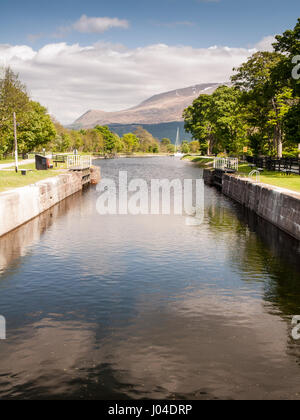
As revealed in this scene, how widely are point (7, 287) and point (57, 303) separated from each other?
2671 mm

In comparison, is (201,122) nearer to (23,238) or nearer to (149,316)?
(23,238)

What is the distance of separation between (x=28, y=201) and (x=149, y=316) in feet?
57.5

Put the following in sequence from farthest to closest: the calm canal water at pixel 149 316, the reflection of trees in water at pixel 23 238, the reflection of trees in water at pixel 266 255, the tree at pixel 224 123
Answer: the tree at pixel 224 123, the reflection of trees in water at pixel 23 238, the reflection of trees in water at pixel 266 255, the calm canal water at pixel 149 316

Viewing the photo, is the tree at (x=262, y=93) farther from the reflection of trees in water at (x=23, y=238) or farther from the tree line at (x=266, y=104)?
the reflection of trees in water at (x=23, y=238)

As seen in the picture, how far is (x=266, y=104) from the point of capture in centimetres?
5441

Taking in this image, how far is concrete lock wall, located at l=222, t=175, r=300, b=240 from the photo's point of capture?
22969 mm

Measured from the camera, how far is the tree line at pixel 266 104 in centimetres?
4200

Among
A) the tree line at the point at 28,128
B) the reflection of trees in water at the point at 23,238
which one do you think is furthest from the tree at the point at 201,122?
A: the reflection of trees in water at the point at 23,238

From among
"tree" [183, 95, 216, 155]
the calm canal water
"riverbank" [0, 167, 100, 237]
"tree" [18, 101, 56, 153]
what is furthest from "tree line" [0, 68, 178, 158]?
"tree" [183, 95, 216, 155]

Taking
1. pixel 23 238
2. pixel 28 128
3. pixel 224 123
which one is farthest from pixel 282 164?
pixel 28 128

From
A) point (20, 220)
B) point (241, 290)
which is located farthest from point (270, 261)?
point (20, 220)

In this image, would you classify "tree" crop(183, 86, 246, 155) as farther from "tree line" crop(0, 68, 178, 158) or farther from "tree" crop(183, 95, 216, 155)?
"tree line" crop(0, 68, 178, 158)

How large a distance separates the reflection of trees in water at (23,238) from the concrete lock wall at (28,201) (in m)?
0.45
